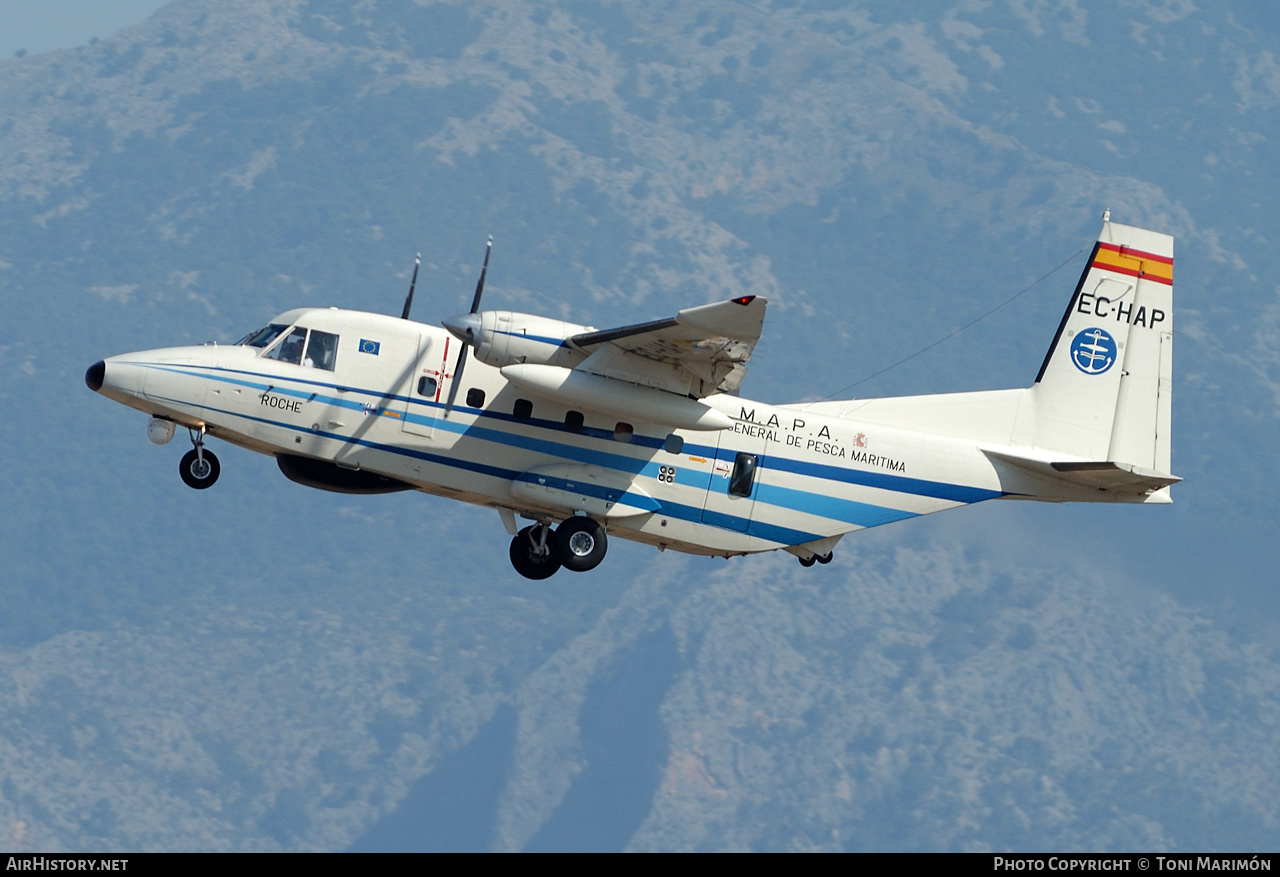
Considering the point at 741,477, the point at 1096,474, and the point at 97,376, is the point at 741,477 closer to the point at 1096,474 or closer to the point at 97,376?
the point at 1096,474

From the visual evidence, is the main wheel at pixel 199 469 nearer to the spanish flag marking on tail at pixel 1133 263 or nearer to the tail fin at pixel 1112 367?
the tail fin at pixel 1112 367

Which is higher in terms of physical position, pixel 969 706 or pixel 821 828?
pixel 969 706

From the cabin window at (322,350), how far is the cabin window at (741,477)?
5.26 m

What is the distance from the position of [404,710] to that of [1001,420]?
552 feet

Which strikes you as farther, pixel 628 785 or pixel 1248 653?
pixel 1248 653

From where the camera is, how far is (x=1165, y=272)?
2516 cm

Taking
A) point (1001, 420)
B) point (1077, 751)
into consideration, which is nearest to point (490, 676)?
point (1077, 751)

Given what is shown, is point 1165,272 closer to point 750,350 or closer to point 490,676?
point 750,350

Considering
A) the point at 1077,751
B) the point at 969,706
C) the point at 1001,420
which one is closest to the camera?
the point at 1001,420

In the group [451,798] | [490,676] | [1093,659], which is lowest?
[451,798]

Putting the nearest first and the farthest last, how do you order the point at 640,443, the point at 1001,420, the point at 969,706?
the point at 640,443 < the point at 1001,420 < the point at 969,706

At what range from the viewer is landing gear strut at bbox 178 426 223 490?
898 inches

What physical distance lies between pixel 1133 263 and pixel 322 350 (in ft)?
36.3

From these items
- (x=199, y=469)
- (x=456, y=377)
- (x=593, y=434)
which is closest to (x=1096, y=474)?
(x=593, y=434)
